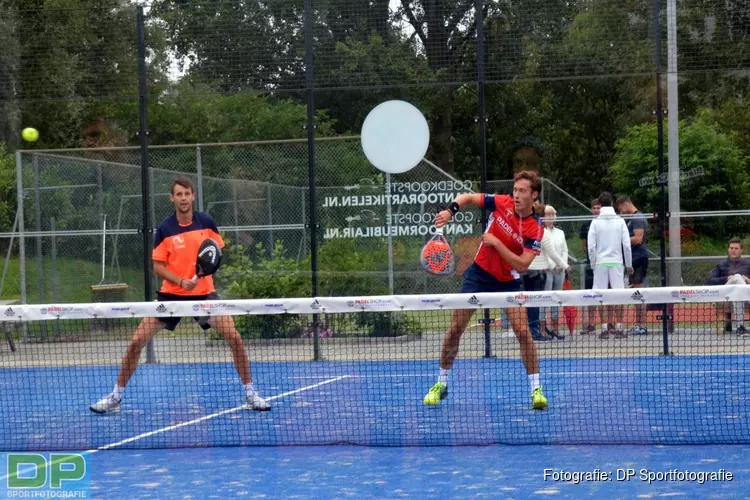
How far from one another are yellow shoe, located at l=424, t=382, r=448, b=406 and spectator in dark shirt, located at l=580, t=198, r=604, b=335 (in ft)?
→ 12.1

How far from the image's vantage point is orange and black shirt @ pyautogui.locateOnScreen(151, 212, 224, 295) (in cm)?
838

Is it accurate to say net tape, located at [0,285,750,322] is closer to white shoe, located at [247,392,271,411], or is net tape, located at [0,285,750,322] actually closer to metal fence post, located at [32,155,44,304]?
white shoe, located at [247,392,271,411]

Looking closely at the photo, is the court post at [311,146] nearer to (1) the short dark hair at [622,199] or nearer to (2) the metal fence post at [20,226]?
(1) the short dark hair at [622,199]

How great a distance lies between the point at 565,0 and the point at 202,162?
176 inches

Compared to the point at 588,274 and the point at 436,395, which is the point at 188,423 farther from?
the point at 588,274

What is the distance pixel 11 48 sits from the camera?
40.9 feet

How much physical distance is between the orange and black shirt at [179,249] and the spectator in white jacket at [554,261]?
185 inches

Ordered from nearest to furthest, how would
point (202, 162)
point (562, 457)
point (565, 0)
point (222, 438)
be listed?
1. point (562, 457)
2. point (222, 438)
3. point (565, 0)
4. point (202, 162)

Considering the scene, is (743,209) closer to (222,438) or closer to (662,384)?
(662,384)

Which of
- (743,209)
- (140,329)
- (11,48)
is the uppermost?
(11,48)

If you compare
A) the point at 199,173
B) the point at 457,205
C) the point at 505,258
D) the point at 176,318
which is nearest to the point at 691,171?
the point at 505,258

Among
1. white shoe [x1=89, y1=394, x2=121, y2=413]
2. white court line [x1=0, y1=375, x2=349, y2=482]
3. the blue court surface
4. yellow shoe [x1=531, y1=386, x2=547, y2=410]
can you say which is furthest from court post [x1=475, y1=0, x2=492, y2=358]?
white shoe [x1=89, y1=394, x2=121, y2=413]

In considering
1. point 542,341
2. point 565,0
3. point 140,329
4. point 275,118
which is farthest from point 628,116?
point 140,329

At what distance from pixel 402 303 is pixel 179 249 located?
217cm
